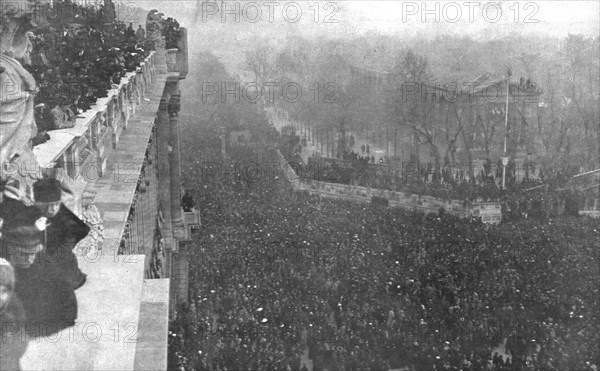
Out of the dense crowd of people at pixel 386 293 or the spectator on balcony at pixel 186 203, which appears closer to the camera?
the dense crowd of people at pixel 386 293

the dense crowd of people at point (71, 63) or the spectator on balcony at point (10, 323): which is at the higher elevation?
the dense crowd of people at point (71, 63)

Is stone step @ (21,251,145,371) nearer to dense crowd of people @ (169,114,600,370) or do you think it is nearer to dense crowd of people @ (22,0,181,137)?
dense crowd of people @ (22,0,181,137)

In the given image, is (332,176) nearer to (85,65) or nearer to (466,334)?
Result: (466,334)

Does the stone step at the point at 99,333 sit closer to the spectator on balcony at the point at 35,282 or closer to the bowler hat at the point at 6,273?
the spectator on balcony at the point at 35,282

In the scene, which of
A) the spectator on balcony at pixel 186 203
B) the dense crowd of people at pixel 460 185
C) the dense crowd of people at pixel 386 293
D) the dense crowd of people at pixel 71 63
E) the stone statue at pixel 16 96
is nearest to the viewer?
the stone statue at pixel 16 96

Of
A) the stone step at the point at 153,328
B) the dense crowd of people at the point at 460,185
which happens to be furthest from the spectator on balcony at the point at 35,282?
the dense crowd of people at the point at 460,185
